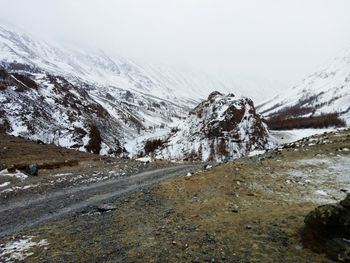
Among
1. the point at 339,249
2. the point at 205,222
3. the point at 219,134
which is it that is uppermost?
the point at 219,134

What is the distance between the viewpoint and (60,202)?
75.7ft

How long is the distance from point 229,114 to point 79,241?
54028 mm

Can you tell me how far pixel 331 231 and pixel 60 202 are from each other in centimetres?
1507

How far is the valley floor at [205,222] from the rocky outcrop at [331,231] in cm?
34

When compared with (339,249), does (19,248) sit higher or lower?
higher

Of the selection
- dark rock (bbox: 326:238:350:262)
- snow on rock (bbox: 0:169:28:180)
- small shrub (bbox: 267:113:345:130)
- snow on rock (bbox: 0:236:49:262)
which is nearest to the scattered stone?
snow on rock (bbox: 0:236:49:262)

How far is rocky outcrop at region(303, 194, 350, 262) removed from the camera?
12.1m

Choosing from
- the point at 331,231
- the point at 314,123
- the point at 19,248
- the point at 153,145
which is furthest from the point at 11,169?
the point at 314,123

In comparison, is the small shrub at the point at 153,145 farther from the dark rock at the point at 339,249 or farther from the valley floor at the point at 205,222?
the dark rock at the point at 339,249

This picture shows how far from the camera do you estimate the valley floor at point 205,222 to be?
13.4m

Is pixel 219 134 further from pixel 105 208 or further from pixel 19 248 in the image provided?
pixel 19 248

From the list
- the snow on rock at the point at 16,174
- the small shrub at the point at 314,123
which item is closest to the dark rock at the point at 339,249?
the snow on rock at the point at 16,174

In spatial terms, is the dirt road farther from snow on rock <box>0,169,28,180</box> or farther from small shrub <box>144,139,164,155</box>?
small shrub <box>144,139,164,155</box>

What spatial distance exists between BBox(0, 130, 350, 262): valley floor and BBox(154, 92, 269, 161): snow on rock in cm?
3940
